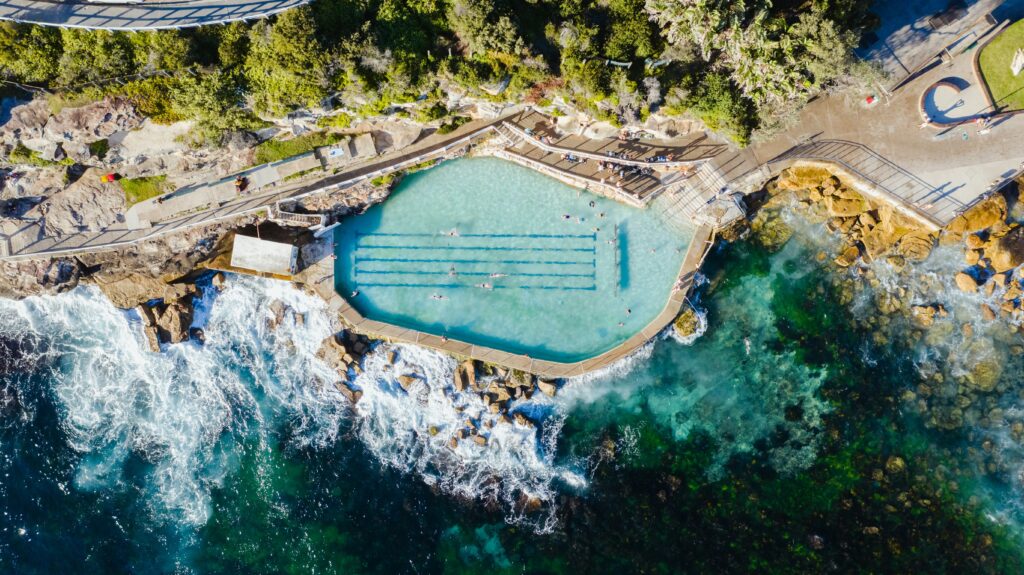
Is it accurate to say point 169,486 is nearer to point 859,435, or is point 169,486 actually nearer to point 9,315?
point 9,315

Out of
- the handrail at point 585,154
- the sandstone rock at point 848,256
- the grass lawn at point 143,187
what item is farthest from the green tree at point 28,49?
the sandstone rock at point 848,256

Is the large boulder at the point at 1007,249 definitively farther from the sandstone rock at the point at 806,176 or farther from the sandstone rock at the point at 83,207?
the sandstone rock at the point at 83,207

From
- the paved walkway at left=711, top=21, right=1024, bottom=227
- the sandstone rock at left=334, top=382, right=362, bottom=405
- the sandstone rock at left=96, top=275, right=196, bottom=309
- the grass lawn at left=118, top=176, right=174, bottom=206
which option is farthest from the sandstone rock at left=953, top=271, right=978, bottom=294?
the grass lawn at left=118, top=176, right=174, bottom=206

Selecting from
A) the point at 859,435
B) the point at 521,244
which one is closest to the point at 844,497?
the point at 859,435

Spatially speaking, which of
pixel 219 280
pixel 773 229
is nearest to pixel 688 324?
pixel 773 229

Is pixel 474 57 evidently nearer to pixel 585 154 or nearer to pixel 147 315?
pixel 585 154

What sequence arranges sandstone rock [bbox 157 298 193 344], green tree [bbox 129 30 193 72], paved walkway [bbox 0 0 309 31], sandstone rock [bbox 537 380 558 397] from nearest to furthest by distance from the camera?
1. paved walkway [bbox 0 0 309 31]
2. green tree [bbox 129 30 193 72]
3. sandstone rock [bbox 537 380 558 397]
4. sandstone rock [bbox 157 298 193 344]

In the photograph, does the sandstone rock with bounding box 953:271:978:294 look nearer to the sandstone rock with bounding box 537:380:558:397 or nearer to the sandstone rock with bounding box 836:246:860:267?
the sandstone rock with bounding box 836:246:860:267

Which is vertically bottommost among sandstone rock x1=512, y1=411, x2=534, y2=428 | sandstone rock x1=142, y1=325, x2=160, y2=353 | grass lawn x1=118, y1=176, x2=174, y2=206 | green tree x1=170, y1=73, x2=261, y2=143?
sandstone rock x1=512, y1=411, x2=534, y2=428
